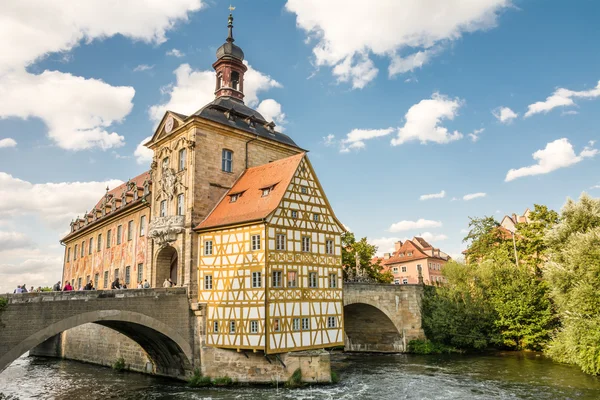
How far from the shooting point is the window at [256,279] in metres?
21.2

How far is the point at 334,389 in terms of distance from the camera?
20609 mm

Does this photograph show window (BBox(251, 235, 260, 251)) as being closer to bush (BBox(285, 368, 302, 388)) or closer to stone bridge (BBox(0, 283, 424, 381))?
stone bridge (BBox(0, 283, 424, 381))

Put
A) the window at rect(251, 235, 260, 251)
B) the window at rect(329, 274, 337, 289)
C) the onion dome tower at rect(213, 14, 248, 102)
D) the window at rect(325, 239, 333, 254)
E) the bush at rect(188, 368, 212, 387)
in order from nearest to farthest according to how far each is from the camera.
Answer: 1. the window at rect(251, 235, 260, 251)
2. the bush at rect(188, 368, 212, 387)
3. the window at rect(329, 274, 337, 289)
4. the window at rect(325, 239, 333, 254)
5. the onion dome tower at rect(213, 14, 248, 102)

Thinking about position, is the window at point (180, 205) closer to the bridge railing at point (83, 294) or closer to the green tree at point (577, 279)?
the bridge railing at point (83, 294)

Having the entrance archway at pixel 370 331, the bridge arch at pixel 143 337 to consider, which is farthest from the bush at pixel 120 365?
the entrance archway at pixel 370 331

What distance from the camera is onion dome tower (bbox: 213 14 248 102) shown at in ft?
101

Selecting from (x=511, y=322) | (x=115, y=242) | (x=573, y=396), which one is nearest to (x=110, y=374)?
(x=115, y=242)

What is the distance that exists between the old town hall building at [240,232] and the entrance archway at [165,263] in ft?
0.20

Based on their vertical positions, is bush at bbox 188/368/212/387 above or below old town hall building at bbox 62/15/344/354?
below

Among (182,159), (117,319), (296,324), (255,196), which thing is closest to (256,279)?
(296,324)

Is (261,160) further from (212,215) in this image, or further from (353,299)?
(353,299)

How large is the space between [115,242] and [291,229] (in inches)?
661

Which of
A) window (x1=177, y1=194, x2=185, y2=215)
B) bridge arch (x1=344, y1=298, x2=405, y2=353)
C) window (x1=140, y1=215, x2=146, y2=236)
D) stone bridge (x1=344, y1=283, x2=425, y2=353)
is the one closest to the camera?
window (x1=177, y1=194, x2=185, y2=215)

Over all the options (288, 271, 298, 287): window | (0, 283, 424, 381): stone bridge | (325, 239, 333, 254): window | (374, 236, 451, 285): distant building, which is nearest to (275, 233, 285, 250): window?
(288, 271, 298, 287): window
